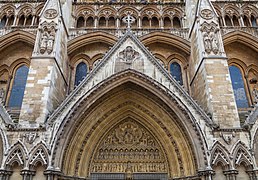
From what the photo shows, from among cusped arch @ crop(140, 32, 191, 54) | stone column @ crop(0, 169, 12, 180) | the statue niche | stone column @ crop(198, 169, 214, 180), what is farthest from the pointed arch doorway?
cusped arch @ crop(140, 32, 191, 54)

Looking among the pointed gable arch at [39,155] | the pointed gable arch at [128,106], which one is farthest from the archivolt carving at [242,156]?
the pointed gable arch at [39,155]

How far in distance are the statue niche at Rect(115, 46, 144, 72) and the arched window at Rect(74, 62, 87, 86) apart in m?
3.01

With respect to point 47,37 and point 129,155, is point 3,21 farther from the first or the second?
point 129,155

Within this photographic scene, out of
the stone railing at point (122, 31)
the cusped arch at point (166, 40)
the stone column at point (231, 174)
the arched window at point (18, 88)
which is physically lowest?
the stone column at point (231, 174)

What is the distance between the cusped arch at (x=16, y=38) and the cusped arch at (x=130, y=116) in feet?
17.4

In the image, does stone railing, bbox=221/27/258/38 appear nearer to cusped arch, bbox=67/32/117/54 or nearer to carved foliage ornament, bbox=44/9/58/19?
cusped arch, bbox=67/32/117/54

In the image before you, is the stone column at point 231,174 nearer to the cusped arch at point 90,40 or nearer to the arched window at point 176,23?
the cusped arch at point 90,40

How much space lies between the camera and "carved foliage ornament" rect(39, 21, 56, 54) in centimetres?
1078

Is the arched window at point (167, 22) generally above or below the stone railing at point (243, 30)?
above

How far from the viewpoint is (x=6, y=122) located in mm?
9219

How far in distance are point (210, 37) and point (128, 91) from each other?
14.7ft

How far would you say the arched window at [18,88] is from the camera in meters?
12.1

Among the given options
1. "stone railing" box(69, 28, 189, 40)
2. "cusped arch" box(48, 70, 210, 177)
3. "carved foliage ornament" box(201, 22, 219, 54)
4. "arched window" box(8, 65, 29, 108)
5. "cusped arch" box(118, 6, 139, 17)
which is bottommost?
"cusped arch" box(48, 70, 210, 177)

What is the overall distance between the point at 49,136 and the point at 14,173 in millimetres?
1715
